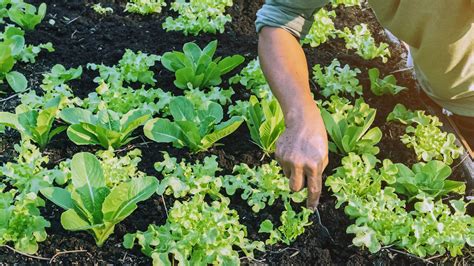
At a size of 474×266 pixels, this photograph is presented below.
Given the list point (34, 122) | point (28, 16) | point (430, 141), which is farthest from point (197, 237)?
point (28, 16)

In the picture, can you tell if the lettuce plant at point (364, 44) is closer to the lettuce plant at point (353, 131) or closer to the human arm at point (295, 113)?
the lettuce plant at point (353, 131)

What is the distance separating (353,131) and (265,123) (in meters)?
0.39

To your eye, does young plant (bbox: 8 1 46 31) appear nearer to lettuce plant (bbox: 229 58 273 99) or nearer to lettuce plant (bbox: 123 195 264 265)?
lettuce plant (bbox: 229 58 273 99)

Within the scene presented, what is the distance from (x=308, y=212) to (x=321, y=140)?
42cm

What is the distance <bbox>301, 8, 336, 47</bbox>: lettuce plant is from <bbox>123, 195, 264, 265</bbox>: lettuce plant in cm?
150

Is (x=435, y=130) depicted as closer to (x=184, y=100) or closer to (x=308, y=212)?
(x=308, y=212)

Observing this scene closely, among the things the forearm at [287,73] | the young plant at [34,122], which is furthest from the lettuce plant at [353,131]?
the young plant at [34,122]

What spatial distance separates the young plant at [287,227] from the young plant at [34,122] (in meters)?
1.06

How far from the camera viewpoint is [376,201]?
108 inches

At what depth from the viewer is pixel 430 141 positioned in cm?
308

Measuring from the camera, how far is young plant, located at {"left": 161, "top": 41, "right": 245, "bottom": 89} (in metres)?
3.44

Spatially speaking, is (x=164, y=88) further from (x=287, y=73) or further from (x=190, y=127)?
(x=287, y=73)

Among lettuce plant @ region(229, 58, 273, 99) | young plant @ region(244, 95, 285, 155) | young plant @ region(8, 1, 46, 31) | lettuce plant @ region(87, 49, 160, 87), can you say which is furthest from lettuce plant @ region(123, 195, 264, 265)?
young plant @ region(8, 1, 46, 31)

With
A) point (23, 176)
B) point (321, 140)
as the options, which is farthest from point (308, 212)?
A: point (23, 176)
